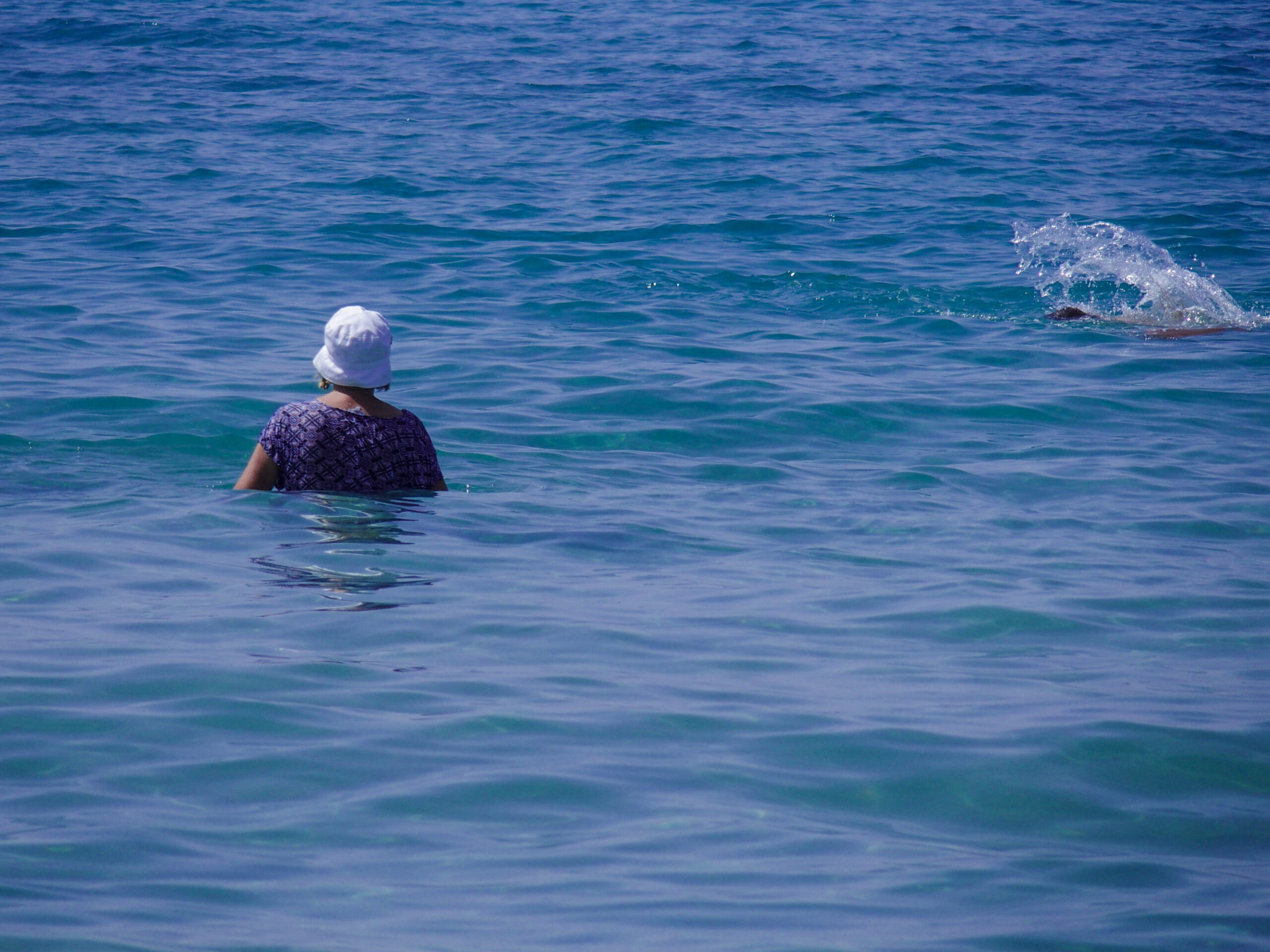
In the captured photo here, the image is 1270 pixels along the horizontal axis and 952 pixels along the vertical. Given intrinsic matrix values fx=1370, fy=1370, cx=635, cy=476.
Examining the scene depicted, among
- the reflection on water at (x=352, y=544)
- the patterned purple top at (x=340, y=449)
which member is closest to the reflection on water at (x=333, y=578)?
the reflection on water at (x=352, y=544)

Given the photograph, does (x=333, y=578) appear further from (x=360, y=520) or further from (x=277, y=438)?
(x=277, y=438)

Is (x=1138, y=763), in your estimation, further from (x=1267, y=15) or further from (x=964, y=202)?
(x=1267, y=15)

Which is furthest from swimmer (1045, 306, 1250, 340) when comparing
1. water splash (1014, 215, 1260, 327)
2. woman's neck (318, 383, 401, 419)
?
woman's neck (318, 383, 401, 419)

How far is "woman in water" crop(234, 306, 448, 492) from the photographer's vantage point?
648cm

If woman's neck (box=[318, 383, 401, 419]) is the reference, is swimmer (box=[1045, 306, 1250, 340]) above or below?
below

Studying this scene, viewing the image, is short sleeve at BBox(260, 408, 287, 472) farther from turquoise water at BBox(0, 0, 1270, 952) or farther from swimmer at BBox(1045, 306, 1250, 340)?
swimmer at BBox(1045, 306, 1250, 340)

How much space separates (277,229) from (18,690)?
1142 centimetres

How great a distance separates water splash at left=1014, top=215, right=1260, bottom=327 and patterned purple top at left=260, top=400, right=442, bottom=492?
8.20 metres

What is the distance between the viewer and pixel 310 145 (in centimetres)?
1986

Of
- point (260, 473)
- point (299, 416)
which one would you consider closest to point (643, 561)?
point (299, 416)

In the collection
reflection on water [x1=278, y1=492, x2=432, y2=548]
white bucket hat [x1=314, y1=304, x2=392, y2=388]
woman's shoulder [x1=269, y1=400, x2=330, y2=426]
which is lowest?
reflection on water [x1=278, y1=492, x2=432, y2=548]

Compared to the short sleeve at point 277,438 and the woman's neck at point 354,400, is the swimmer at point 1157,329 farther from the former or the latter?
the short sleeve at point 277,438

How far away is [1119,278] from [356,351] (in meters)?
10.3

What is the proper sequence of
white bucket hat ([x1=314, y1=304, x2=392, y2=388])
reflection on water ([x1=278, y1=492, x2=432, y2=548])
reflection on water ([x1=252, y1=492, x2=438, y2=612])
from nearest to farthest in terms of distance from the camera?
reflection on water ([x1=252, y1=492, x2=438, y2=612]) → reflection on water ([x1=278, y1=492, x2=432, y2=548]) → white bucket hat ([x1=314, y1=304, x2=392, y2=388])
